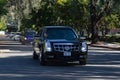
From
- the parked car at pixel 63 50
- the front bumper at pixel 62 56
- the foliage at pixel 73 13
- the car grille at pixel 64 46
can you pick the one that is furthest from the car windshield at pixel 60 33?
the foliage at pixel 73 13

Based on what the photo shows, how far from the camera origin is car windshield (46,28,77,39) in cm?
2025

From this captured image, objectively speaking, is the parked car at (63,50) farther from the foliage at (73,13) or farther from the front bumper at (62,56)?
the foliage at (73,13)

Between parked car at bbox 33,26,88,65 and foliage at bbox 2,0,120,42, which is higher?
foliage at bbox 2,0,120,42

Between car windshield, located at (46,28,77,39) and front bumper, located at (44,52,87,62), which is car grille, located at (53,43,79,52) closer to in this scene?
front bumper, located at (44,52,87,62)

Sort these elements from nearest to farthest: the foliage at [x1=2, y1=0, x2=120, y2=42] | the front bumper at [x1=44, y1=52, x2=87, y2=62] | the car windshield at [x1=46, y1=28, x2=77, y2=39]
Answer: the front bumper at [x1=44, y1=52, x2=87, y2=62] → the car windshield at [x1=46, y1=28, x2=77, y2=39] → the foliage at [x1=2, y1=0, x2=120, y2=42]

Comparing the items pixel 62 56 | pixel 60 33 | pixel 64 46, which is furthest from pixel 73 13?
pixel 62 56

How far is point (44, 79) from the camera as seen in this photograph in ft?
46.7

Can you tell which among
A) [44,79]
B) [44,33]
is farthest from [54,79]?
[44,33]

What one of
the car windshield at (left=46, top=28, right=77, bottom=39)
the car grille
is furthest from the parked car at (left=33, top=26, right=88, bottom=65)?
the car windshield at (left=46, top=28, right=77, bottom=39)

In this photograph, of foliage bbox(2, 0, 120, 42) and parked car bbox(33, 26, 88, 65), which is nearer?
parked car bbox(33, 26, 88, 65)

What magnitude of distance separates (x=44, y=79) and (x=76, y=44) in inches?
207

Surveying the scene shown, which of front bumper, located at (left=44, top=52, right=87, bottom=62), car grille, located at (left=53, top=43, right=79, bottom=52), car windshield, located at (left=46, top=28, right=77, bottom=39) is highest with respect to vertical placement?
car windshield, located at (left=46, top=28, right=77, bottom=39)

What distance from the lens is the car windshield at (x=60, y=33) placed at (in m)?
20.2

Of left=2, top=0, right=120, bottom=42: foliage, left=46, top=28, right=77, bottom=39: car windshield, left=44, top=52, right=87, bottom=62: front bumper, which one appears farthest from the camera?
left=2, top=0, right=120, bottom=42: foliage
